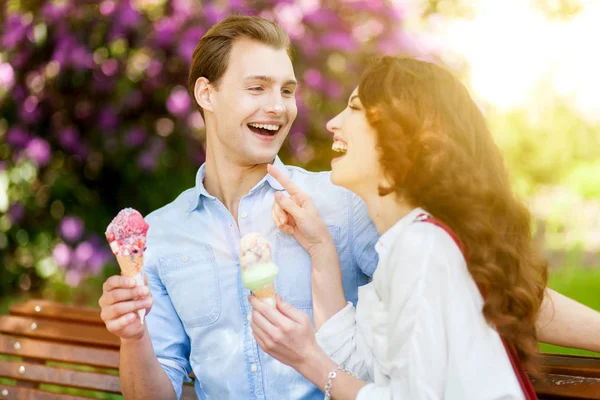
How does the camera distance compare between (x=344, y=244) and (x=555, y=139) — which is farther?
(x=555, y=139)

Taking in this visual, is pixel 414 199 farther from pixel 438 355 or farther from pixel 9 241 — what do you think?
pixel 9 241

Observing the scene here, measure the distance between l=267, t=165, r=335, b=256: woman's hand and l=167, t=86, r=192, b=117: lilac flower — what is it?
2.63m

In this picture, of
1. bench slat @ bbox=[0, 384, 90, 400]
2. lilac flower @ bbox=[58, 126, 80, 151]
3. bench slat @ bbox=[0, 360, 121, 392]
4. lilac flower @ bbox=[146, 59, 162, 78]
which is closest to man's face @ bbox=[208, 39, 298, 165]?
bench slat @ bbox=[0, 360, 121, 392]

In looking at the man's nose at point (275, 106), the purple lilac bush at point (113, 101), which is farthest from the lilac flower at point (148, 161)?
the man's nose at point (275, 106)

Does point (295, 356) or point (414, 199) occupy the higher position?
point (414, 199)

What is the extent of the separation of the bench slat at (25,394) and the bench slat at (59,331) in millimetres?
235

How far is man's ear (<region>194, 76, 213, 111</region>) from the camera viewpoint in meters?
2.91

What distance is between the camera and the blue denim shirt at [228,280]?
2.65 m

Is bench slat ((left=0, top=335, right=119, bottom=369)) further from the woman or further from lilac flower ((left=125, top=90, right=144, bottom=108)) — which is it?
lilac flower ((left=125, top=90, right=144, bottom=108))

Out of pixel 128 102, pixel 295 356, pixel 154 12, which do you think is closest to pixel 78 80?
pixel 128 102

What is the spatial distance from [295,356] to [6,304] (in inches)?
181

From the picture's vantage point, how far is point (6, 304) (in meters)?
6.09

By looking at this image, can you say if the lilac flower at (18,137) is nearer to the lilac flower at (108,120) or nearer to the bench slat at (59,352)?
the lilac flower at (108,120)

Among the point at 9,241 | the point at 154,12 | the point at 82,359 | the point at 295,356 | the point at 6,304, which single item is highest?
the point at 154,12
